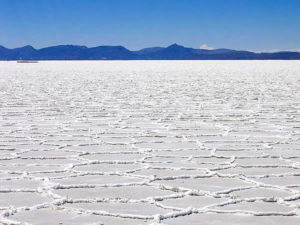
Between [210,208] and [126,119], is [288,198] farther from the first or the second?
[126,119]

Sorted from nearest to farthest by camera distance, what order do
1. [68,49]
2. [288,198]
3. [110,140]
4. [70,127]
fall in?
[288,198]
[110,140]
[70,127]
[68,49]

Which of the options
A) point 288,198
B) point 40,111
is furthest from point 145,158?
point 40,111

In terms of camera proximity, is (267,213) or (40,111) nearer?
(267,213)

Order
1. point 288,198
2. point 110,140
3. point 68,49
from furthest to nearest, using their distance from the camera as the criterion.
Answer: point 68,49 < point 110,140 < point 288,198

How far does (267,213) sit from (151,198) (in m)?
0.44

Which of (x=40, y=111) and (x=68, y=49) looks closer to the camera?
(x=40, y=111)

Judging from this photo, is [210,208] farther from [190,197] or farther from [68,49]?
[68,49]

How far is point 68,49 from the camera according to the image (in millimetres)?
152000

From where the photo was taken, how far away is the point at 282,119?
191 inches

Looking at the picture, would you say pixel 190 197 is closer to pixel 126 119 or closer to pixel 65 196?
pixel 65 196

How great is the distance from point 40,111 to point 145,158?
9.13 ft

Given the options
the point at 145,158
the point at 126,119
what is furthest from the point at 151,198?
the point at 126,119

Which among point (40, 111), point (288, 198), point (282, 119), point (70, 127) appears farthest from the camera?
point (40, 111)

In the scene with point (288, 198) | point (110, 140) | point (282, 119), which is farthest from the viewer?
point (282, 119)
